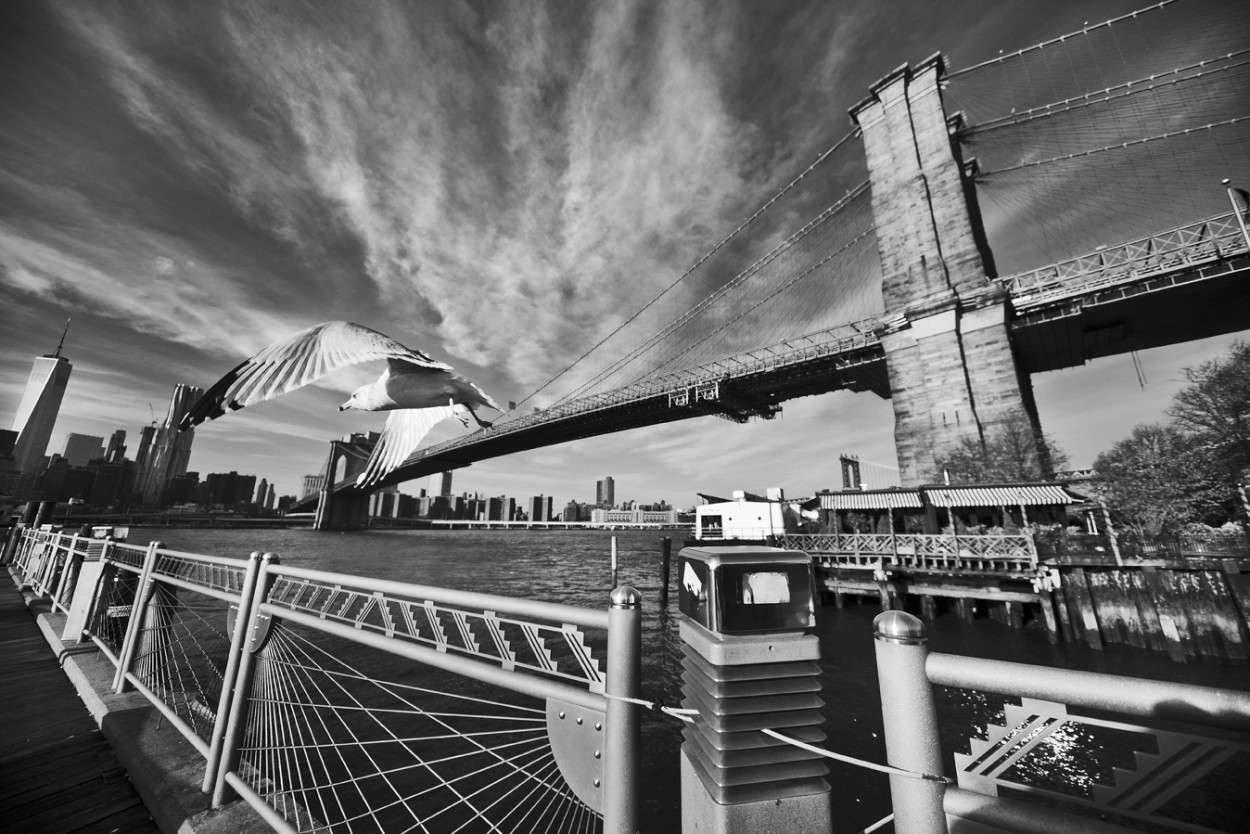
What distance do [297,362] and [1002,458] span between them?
21.8m

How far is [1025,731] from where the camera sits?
1.32 metres

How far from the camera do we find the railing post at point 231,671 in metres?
2.57

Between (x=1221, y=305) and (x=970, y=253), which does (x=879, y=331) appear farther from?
(x=1221, y=305)

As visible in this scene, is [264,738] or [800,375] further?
[800,375]

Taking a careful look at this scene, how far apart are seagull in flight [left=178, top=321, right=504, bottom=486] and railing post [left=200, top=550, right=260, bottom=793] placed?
128 centimetres

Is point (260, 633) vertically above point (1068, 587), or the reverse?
point (260, 633)

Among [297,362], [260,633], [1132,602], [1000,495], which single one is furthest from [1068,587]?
[297,362]

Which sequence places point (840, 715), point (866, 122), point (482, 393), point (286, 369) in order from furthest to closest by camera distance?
point (866, 122), point (840, 715), point (482, 393), point (286, 369)

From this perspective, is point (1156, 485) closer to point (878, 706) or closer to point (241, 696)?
point (878, 706)

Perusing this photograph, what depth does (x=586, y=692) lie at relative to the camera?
164cm

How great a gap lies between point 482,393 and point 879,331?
22192mm

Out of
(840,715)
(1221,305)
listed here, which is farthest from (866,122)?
(840,715)

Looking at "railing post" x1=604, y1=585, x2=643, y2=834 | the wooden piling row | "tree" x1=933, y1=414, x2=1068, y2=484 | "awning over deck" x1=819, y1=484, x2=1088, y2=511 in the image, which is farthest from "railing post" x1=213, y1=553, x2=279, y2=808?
"tree" x1=933, y1=414, x2=1068, y2=484

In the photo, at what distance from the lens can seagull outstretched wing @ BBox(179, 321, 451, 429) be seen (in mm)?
3414
